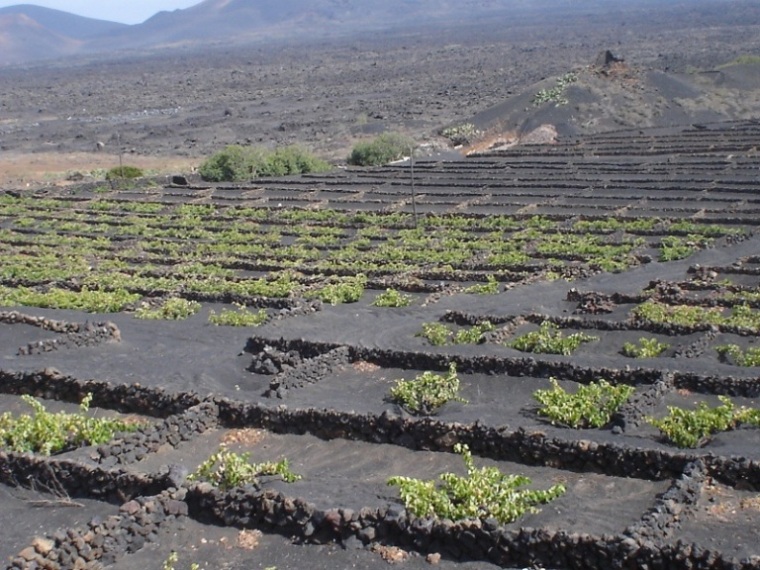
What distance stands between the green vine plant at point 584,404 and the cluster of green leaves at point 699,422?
29.8 inches

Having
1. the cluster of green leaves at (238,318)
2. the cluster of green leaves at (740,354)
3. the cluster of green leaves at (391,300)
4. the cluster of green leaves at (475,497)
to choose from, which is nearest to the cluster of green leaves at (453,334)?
the cluster of green leaves at (391,300)

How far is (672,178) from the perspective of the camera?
42969mm

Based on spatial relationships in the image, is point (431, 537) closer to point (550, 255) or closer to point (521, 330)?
point (521, 330)

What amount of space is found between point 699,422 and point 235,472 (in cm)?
642

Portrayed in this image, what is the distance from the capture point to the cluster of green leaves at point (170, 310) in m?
25.0

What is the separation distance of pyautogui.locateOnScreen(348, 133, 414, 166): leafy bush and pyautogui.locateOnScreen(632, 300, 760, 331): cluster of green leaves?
3439cm

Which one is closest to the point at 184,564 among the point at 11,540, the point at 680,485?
the point at 11,540

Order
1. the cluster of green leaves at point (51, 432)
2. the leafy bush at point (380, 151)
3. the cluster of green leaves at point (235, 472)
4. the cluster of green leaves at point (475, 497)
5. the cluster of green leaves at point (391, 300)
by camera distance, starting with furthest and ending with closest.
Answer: the leafy bush at point (380, 151), the cluster of green leaves at point (391, 300), the cluster of green leaves at point (51, 432), the cluster of green leaves at point (235, 472), the cluster of green leaves at point (475, 497)

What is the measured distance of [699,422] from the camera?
47.8 ft

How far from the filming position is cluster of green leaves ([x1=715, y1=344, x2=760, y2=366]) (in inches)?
722

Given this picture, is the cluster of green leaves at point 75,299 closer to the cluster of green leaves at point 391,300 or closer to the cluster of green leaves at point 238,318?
the cluster of green leaves at point 238,318

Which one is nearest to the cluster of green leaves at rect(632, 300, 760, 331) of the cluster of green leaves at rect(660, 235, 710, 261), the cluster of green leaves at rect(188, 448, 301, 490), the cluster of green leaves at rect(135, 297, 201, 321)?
the cluster of green leaves at rect(660, 235, 710, 261)

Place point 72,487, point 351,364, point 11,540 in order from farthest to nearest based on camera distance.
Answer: point 351,364 < point 72,487 < point 11,540

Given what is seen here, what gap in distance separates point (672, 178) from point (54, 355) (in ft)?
94.9
